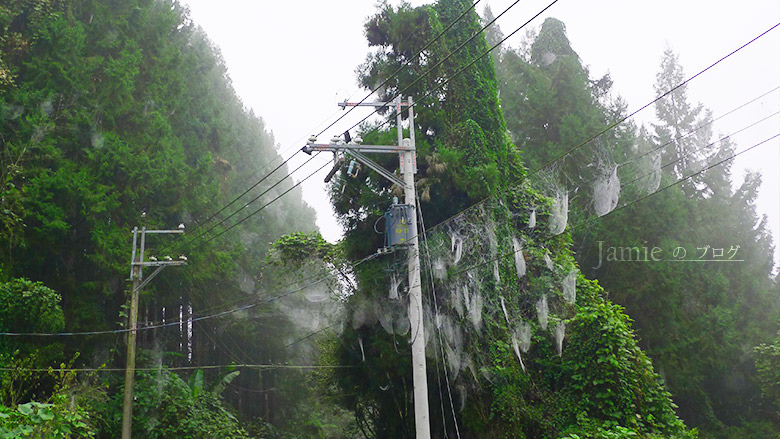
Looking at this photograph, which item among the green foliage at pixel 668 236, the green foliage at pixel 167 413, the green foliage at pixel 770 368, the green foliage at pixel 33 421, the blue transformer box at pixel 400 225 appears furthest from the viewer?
the green foliage at pixel 668 236

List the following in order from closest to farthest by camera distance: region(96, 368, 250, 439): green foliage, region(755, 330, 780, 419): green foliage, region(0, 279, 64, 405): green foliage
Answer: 1. region(0, 279, 64, 405): green foliage
2. region(96, 368, 250, 439): green foliage
3. region(755, 330, 780, 419): green foliage

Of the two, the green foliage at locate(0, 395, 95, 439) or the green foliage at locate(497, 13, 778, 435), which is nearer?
the green foliage at locate(0, 395, 95, 439)

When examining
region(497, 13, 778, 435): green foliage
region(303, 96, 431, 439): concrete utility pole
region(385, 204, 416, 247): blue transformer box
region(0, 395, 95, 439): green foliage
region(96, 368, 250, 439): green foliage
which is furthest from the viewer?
region(497, 13, 778, 435): green foliage

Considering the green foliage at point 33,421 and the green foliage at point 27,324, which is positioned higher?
the green foliage at point 27,324

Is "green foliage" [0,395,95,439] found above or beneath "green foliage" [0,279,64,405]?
beneath

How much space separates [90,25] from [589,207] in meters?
16.1

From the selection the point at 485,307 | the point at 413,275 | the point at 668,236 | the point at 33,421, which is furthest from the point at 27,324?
the point at 668,236

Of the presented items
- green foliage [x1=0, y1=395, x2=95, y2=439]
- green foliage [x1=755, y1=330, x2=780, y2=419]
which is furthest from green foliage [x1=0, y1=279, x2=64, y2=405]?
green foliage [x1=755, y1=330, x2=780, y2=419]

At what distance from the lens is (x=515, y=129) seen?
24.3 metres

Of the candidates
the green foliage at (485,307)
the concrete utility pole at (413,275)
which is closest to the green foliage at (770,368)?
the green foliage at (485,307)

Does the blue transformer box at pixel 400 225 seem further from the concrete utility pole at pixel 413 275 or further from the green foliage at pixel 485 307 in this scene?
the green foliage at pixel 485 307

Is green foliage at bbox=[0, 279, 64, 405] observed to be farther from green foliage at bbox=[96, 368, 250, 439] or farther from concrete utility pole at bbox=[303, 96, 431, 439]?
concrete utility pole at bbox=[303, 96, 431, 439]

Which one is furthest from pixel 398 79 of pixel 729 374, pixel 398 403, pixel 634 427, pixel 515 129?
pixel 729 374

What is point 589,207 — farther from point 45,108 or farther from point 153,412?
point 45,108
